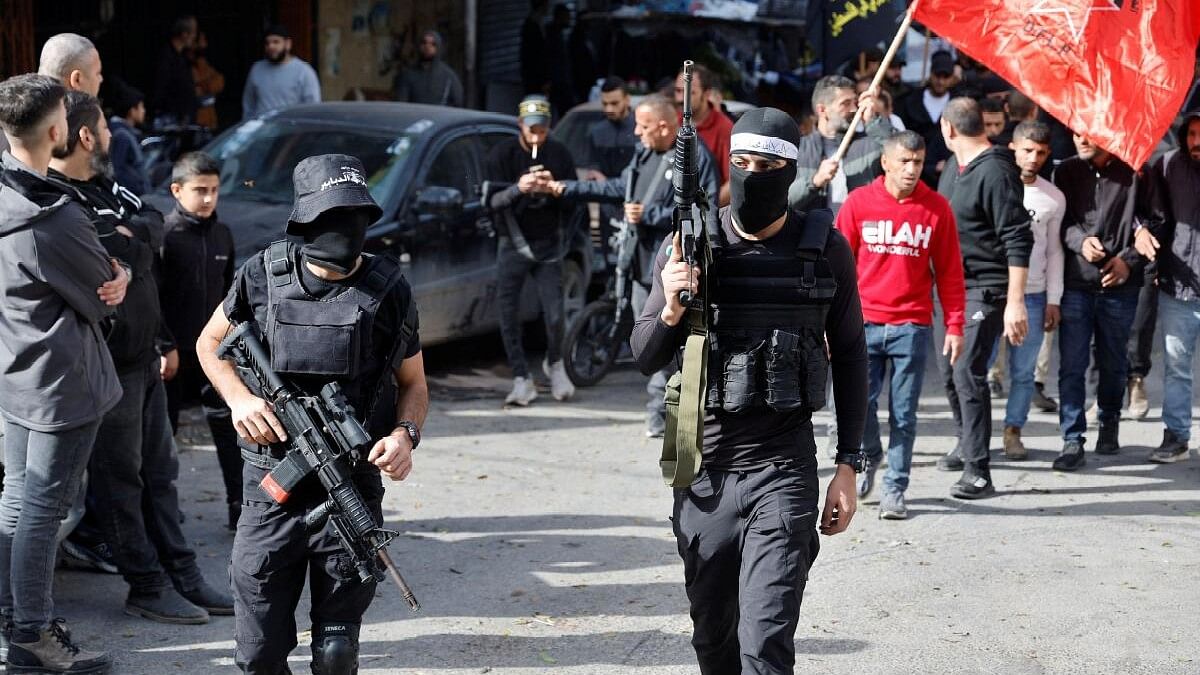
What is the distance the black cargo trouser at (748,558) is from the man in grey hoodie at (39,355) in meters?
2.10

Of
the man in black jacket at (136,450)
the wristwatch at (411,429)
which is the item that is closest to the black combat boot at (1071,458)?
the man in black jacket at (136,450)

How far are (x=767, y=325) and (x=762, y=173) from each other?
0.43m

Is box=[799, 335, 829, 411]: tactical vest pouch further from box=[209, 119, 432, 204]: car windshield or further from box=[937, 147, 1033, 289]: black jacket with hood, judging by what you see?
box=[209, 119, 432, 204]: car windshield

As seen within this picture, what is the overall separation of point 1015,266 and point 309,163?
445cm

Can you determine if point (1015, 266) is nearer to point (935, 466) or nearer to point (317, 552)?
point (935, 466)

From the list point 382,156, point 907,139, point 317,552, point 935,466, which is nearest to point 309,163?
point 317,552

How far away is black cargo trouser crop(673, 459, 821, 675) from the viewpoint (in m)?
4.10

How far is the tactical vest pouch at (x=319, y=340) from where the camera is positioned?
4.04 metres

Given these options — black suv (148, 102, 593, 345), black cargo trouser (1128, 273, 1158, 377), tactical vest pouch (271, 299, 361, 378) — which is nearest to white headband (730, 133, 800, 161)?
tactical vest pouch (271, 299, 361, 378)

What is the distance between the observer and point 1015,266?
7.58 m

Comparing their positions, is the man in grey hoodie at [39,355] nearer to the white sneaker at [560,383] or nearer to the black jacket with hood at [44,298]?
the black jacket with hood at [44,298]

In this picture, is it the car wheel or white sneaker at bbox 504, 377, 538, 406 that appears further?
the car wheel

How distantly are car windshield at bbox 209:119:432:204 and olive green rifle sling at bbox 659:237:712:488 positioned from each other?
584 centimetres

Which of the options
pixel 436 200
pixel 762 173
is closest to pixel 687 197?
pixel 762 173
